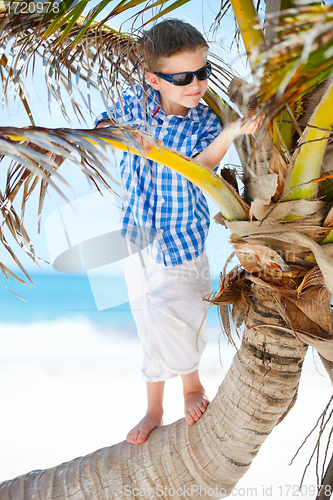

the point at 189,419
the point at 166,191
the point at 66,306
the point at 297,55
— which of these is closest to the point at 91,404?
the point at 189,419

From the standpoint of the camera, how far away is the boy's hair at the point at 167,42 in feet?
3.83

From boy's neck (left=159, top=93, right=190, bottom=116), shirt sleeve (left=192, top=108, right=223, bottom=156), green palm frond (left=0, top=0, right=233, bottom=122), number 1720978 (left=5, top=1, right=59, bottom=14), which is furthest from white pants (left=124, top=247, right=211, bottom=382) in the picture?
number 1720978 (left=5, top=1, right=59, bottom=14)

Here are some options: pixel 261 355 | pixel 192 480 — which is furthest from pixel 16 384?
pixel 261 355

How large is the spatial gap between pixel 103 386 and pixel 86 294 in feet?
9.59

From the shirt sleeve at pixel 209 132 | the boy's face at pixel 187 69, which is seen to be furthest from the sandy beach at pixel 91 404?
the boy's face at pixel 187 69

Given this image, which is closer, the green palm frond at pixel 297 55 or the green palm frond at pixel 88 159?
the green palm frond at pixel 297 55

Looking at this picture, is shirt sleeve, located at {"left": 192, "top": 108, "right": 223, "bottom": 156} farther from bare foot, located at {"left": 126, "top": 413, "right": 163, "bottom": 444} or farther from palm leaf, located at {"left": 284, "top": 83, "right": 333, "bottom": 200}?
bare foot, located at {"left": 126, "top": 413, "right": 163, "bottom": 444}

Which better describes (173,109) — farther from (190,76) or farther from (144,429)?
(144,429)

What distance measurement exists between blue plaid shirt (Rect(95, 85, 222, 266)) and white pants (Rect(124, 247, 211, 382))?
0.17 feet

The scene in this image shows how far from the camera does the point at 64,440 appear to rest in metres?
2.91

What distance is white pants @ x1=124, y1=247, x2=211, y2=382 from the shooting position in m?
1.37

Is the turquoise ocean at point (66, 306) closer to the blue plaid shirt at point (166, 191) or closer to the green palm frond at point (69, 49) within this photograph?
the blue plaid shirt at point (166, 191)

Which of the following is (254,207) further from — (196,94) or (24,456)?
(24,456)

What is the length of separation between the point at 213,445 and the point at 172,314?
1.35ft
